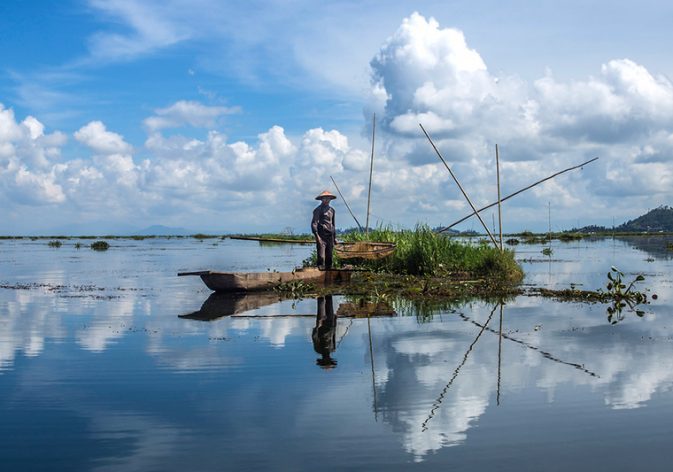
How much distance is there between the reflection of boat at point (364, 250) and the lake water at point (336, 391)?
741cm

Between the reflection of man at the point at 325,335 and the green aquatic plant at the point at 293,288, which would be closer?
the reflection of man at the point at 325,335

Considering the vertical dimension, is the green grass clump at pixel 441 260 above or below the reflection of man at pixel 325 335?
above


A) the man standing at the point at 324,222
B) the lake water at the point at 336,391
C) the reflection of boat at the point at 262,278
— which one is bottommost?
the lake water at the point at 336,391

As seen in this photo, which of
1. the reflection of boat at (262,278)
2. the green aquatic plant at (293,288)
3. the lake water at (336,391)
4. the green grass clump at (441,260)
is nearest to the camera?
the lake water at (336,391)

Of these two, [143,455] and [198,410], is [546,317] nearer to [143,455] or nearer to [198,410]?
[198,410]

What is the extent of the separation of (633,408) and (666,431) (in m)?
0.71

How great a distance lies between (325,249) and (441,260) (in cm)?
431

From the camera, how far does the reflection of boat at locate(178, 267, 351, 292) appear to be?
16.4 m

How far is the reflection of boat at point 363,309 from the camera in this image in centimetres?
1321

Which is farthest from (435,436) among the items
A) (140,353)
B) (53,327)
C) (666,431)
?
(53,327)

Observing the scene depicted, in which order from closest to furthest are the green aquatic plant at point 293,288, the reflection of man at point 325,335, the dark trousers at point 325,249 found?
the reflection of man at point 325,335, the green aquatic plant at point 293,288, the dark trousers at point 325,249

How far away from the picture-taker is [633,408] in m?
6.43

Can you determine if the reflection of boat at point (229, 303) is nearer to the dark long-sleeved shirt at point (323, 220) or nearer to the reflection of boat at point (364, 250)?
the dark long-sleeved shirt at point (323, 220)

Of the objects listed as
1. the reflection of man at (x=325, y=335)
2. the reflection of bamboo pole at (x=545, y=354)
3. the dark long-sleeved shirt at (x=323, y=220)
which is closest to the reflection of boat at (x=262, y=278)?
the dark long-sleeved shirt at (x=323, y=220)
